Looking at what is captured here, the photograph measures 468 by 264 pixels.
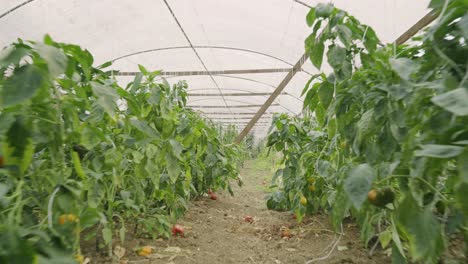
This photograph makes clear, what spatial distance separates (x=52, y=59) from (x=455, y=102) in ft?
2.57

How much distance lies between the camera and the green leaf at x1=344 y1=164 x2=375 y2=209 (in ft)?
2.84

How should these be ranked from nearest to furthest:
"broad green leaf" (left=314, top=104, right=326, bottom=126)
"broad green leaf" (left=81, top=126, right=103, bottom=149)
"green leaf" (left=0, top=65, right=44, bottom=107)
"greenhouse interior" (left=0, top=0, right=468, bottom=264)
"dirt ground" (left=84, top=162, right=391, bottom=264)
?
1. "green leaf" (left=0, top=65, right=44, bottom=107)
2. "greenhouse interior" (left=0, top=0, right=468, bottom=264)
3. "broad green leaf" (left=81, top=126, right=103, bottom=149)
4. "broad green leaf" (left=314, top=104, right=326, bottom=126)
5. "dirt ground" (left=84, top=162, right=391, bottom=264)

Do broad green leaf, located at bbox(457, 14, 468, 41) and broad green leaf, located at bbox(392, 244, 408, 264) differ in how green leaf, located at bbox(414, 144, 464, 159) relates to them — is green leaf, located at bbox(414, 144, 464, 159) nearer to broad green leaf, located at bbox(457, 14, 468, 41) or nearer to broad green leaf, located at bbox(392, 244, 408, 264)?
broad green leaf, located at bbox(457, 14, 468, 41)

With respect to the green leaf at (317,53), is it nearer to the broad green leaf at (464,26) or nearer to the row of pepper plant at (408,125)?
the row of pepper plant at (408,125)

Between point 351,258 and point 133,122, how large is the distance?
1423 millimetres

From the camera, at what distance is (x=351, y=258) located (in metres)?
1.98

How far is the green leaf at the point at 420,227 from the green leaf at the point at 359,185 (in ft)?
0.29

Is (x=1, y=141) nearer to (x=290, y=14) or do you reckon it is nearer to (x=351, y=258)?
(x=351, y=258)

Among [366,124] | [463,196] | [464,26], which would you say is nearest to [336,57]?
[366,124]

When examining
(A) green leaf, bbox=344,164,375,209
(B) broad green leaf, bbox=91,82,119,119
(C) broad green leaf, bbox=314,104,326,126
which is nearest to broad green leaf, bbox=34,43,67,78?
(B) broad green leaf, bbox=91,82,119,119

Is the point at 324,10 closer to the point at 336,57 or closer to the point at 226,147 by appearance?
the point at 336,57

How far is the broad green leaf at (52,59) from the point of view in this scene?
0.72 metres

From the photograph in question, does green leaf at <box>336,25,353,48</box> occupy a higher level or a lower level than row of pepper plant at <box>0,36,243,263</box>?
higher

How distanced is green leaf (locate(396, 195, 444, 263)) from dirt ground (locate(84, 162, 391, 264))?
83 centimetres
